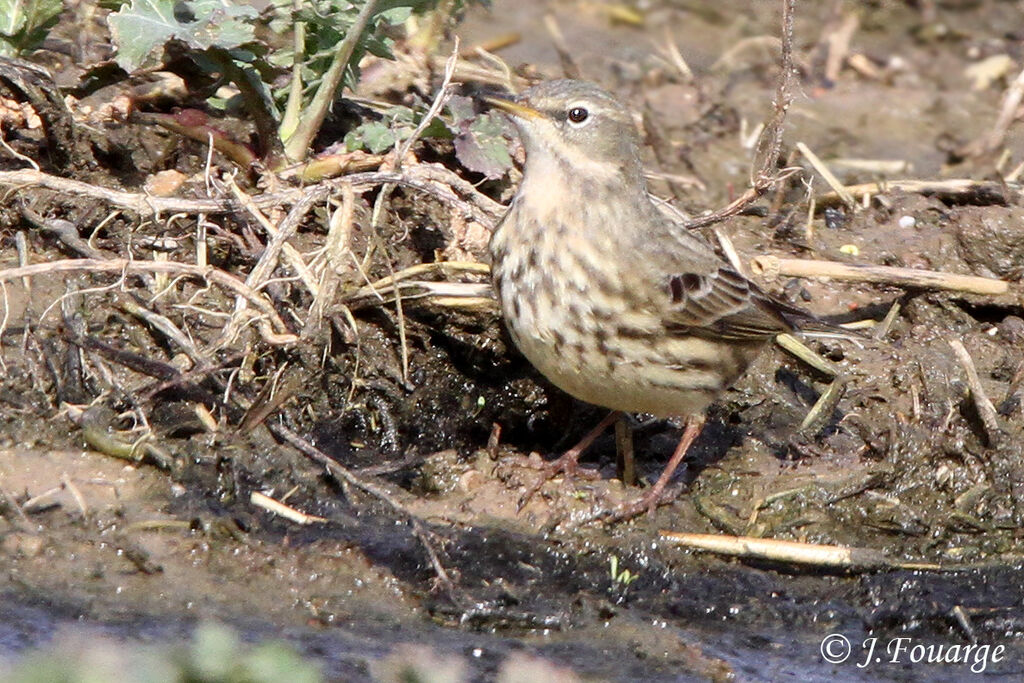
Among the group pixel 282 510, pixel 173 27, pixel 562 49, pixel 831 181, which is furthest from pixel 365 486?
pixel 562 49

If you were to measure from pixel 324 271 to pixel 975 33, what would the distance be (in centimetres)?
701

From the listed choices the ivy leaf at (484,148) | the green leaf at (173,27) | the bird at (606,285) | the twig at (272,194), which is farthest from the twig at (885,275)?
the green leaf at (173,27)

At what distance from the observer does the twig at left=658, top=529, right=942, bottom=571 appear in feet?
17.3

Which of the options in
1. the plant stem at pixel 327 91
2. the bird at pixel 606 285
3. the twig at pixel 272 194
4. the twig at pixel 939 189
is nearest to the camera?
the bird at pixel 606 285

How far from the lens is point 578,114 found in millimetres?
5410

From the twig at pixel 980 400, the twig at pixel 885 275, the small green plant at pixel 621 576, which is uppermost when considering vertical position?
the twig at pixel 885 275

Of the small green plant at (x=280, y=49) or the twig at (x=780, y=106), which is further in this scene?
the small green plant at (x=280, y=49)

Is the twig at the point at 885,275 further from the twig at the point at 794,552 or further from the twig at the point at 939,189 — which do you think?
the twig at the point at 794,552

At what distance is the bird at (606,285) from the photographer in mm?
5184

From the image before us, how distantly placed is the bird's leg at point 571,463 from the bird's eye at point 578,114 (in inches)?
50.8

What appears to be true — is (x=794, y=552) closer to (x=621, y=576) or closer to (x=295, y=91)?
Answer: (x=621, y=576)

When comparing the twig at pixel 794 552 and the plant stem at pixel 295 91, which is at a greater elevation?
the plant stem at pixel 295 91

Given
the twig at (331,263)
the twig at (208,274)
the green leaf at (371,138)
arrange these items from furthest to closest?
the green leaf at (371,138) < the twig at (331,263) < the twig at (208,274)

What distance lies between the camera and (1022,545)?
221 inches
